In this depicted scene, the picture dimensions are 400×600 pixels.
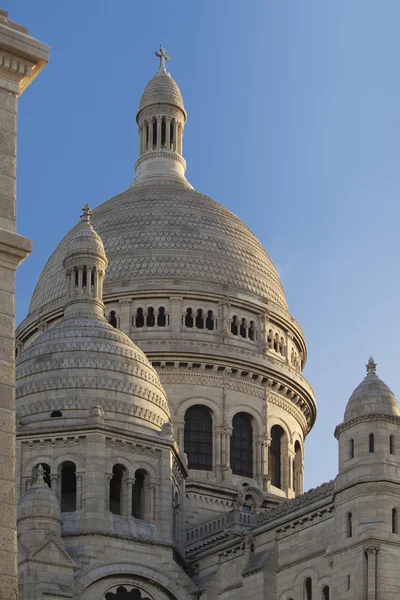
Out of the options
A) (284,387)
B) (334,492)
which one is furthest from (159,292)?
(334,492)

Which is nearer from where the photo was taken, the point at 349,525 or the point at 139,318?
the point at 349,525

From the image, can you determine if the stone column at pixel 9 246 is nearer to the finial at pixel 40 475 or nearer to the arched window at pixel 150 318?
the finial at pixel 40 475

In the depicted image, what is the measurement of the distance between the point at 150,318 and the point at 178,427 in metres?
6.30

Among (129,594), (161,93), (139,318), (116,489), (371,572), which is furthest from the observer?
(161,93)

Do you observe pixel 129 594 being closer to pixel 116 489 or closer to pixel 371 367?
pixel 116 489

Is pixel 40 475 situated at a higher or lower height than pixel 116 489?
lower

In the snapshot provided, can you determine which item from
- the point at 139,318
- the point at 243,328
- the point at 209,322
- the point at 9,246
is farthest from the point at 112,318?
the point at 9,246

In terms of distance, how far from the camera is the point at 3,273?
18.3m

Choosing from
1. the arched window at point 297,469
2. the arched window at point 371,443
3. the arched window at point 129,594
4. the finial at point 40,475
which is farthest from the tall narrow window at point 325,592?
the arched window at point 297,469

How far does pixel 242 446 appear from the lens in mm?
70062

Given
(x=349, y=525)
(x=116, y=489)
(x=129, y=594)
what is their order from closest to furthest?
(x=349, y=525), (x=129, y=594), (x=116, y=489)

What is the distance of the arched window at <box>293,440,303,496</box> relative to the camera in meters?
72.0

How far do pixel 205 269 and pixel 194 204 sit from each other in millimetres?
5782

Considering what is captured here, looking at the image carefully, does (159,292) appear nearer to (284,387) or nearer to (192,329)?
(192,329)
